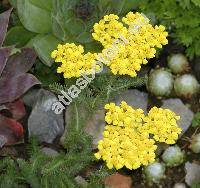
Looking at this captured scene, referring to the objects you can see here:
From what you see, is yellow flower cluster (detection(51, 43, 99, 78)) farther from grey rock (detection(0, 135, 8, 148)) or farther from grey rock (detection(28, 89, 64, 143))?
grey rock (detection(28, 89, 64, 143))

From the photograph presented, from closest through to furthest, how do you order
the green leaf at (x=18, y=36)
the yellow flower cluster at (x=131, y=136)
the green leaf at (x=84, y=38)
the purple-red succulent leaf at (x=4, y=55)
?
the yellow flower cluster at (x=131, y=136) < the purple-red succulent leaf at (x=4, y=55) < the green leaf at (x=84, y=38) < the green leaf at (x=18, y=36)

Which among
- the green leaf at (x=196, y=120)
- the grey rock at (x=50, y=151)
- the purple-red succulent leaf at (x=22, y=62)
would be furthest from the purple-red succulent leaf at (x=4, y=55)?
the green leaf at (x=196, y=120)

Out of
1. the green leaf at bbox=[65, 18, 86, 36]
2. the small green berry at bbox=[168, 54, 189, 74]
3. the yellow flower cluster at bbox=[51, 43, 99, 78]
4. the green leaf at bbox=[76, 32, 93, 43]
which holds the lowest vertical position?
the small green berry at bbox=[168, 54, 189, 74]

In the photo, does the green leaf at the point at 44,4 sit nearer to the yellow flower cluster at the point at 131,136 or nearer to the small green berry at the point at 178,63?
the small green berry at the point at 178,63

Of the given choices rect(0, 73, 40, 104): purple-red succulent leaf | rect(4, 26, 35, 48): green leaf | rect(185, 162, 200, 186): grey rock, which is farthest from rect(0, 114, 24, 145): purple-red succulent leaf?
rect(185, 162, 200, 186): grey rock

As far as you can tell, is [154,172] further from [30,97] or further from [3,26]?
[3,26]
